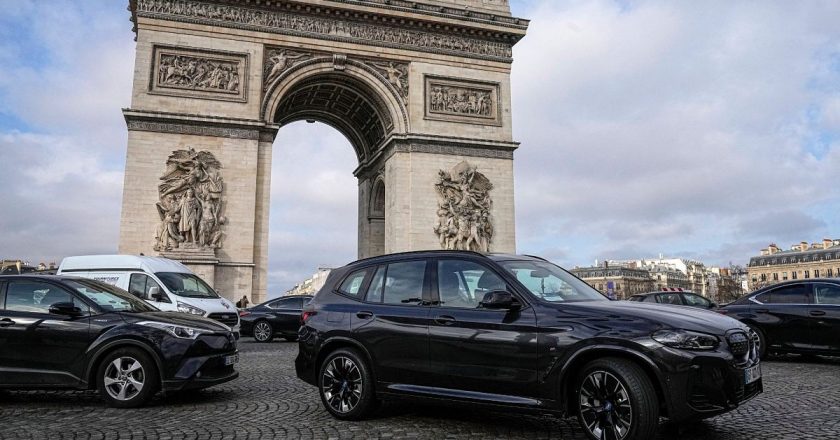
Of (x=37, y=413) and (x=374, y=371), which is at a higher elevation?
(x=374, y=371)

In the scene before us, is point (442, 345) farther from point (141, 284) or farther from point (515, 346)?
point (141, 284)

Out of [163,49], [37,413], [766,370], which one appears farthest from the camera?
[163,49]

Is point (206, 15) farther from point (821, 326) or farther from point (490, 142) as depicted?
point (821, 326)

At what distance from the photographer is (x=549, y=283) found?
538 centimetres

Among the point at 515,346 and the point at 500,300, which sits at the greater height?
the point at 500,300

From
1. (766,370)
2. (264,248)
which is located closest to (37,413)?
(766,370)

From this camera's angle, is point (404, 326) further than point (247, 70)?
No

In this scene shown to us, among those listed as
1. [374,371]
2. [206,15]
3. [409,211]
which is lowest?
[374,371]

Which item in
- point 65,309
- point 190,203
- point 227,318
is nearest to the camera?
point 65,309

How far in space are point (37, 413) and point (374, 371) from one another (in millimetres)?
3457

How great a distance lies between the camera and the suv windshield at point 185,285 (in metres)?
14.0

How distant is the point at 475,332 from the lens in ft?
16.8

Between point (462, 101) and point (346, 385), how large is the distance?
22048 mm

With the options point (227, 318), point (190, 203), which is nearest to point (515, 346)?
point (227, 318)
